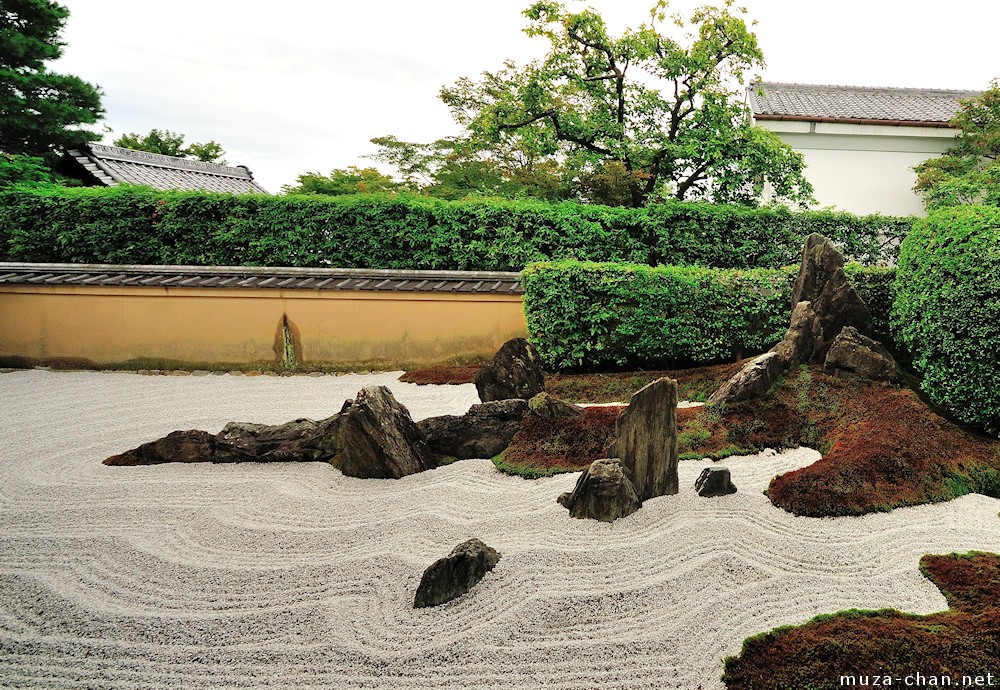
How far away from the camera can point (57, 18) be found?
48.3 ft

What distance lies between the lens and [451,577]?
331 centimetres

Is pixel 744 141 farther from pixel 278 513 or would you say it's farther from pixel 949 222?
pixel 278 513

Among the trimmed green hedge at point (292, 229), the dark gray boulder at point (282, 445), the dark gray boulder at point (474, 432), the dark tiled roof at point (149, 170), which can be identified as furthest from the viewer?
the dark tiled roof at point (149, 170)

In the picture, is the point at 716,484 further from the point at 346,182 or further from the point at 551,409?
the point at 346,182

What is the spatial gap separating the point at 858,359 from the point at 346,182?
15475mm

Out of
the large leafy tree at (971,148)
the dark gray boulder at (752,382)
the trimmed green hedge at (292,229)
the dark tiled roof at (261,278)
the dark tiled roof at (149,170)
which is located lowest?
the dark gray boulder at (752,382)

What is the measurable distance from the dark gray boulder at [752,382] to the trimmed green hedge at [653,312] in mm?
1747

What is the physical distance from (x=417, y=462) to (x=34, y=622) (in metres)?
2.67

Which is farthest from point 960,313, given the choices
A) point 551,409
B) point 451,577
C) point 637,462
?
point 451,577

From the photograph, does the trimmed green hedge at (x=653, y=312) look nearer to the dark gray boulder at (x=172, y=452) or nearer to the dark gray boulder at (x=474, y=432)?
the dark gray boulder at (x=474, y=432)

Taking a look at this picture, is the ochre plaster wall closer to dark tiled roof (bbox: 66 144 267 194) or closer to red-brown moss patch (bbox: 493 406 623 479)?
red-brown moss patch (bbox: 493 406 623 479)

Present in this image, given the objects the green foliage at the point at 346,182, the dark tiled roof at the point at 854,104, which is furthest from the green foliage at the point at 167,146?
the dark tiled roof at the point at 854,104

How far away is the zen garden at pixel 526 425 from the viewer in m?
2.98

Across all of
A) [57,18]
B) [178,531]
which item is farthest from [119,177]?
[178,531]
